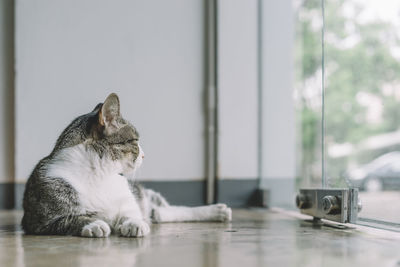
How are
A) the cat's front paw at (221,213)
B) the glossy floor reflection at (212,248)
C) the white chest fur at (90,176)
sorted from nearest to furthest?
the glossy floor reflection at (212,248)
the white chest fur at (90,176)
the cat's front paw at (221,213)

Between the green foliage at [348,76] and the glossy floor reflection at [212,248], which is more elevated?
the green foliage at [348,76]

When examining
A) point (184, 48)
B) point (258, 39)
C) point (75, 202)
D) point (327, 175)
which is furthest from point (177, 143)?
point (75, 202)

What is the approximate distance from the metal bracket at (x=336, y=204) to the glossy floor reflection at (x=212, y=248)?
0.19 feet

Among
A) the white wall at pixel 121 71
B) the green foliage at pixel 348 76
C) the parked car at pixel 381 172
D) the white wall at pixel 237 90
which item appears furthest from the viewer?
the green foliage at pixel 348 76

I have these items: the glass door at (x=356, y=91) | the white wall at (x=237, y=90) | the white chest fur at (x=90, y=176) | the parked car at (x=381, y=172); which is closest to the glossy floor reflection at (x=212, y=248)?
the white chest fur at (x=90, y=176)

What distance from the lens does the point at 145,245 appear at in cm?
120

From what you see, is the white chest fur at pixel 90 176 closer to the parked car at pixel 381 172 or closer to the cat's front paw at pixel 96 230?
the cat's front paw at pixel 96 230

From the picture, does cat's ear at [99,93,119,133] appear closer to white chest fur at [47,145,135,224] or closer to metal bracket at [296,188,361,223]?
white chest fur at [47,145,135,224]

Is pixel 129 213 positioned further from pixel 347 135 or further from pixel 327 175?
pixel 347 135

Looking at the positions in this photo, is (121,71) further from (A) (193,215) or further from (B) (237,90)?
(A) (193,215)

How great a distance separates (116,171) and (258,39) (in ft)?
4.99

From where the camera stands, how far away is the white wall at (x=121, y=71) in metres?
2.40

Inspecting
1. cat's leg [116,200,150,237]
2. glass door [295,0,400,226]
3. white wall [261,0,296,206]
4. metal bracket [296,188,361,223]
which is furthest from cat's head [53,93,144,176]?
glass door [295,0,400,226]

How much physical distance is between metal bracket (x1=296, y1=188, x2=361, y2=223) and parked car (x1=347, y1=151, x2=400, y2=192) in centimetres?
225
